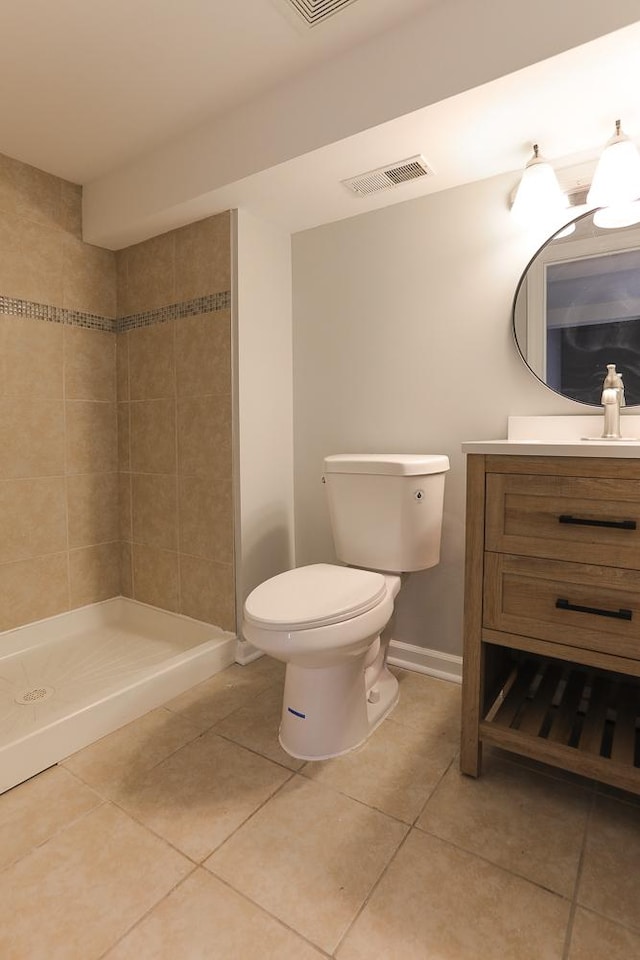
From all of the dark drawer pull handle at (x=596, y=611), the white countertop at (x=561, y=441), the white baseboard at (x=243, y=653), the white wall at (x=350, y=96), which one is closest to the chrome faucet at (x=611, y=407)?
the white countertop at (x=561, y=441)

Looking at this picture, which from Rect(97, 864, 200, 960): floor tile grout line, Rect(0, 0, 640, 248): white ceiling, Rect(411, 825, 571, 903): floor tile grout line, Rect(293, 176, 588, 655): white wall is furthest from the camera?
Rect(293, 176, 588, 655): white wall

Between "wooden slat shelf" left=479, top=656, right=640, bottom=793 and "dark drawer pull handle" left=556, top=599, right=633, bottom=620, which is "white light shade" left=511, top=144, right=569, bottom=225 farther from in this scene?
"wooden slat shelf" left=479, top=656, right=640, bottom=793

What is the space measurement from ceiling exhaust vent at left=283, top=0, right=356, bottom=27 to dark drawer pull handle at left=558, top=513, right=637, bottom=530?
139 cm

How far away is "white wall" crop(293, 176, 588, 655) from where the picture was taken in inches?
69.1

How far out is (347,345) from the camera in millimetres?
2086

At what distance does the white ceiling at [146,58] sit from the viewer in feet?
4.42

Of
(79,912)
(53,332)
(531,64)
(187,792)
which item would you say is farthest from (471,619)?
(53,332)

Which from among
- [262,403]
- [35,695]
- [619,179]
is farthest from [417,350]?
[35,695]

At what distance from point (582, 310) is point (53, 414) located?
2096mm

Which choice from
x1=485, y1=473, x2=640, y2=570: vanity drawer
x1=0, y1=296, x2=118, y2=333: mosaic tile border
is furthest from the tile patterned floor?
x1=0, y1=296, x2=118, y2=333: mosaic tile border

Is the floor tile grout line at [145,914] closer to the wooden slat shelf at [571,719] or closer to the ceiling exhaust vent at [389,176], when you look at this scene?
the wooden slat shelf at [571,719]

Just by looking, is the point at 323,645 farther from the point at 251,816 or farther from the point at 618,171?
the point at 618,171

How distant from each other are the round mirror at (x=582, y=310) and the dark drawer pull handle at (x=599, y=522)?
0.59 metres

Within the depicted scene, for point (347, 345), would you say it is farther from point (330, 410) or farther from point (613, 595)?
point (613, 595)
